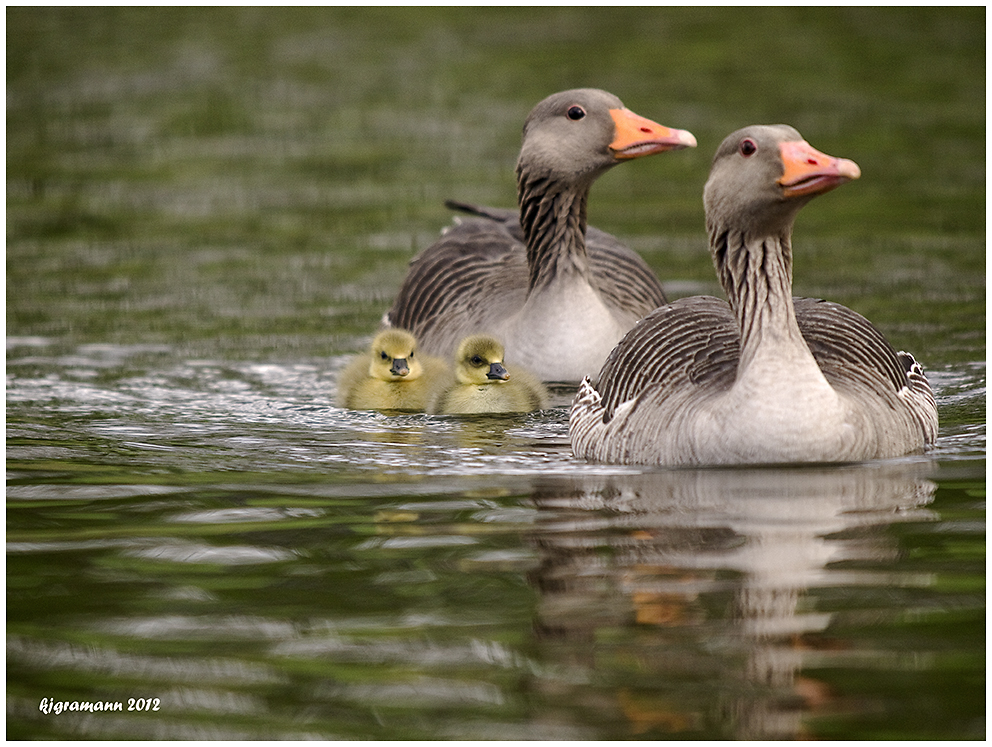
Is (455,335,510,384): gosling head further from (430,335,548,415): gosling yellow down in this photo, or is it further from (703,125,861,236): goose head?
(703,125,861,236): goose head

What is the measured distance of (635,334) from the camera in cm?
877

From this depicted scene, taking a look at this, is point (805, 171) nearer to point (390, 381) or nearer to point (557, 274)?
point (557, 274)

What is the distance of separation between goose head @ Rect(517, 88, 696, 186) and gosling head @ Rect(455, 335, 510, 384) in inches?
64.6

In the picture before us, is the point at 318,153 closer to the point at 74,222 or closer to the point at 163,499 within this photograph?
the point at 74,222

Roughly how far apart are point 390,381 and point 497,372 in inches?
39.2

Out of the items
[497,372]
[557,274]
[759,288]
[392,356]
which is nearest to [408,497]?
[497,372]

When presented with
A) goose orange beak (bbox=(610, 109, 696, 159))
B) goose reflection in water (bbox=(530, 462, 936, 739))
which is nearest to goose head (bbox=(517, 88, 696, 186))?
goose orange beak (bbox=(610, 109, 696, 159))

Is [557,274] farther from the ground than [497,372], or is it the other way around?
[557,274]

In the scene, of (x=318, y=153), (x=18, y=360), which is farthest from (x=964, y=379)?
(x=318, y=153)

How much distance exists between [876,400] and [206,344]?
19.5 feet

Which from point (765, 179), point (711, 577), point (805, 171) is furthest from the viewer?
point (765, 179)

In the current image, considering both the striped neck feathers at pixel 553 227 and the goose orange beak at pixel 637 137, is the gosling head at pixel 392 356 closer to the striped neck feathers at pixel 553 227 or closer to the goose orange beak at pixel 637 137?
the striped neck feathers at pixel 553 227

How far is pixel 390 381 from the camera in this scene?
10328 mm

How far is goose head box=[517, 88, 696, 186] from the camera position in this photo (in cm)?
1046
